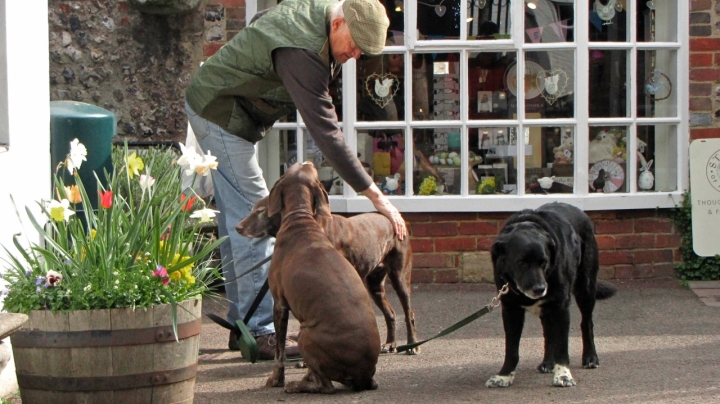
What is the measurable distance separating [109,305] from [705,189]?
207 inches

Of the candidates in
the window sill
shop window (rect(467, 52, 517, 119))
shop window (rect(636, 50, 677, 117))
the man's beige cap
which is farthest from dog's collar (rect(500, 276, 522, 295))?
shop window (rect(636, 50, 677, 117))

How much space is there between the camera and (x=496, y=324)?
686 centimetres

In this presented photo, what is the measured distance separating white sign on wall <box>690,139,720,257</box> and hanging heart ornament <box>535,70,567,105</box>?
1115 millimetres

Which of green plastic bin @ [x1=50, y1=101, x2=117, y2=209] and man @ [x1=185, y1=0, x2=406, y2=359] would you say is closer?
man @ [x1=185, y1=0, x2=406, y2=359]

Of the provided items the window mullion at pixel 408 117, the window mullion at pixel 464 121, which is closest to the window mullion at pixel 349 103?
the window mullion at pixel 408 117

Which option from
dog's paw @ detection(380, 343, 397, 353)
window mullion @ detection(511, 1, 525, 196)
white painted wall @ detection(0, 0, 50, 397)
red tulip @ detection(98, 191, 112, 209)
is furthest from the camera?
window mullion @ detection(511, 1, 525, 196)

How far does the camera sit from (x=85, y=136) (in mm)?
6000

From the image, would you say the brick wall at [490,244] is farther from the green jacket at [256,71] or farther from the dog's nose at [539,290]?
the dog's nose at [539,290]

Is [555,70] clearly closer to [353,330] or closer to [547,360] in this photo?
[547,360]

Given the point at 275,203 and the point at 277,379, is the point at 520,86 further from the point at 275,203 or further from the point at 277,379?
the point at 277,379

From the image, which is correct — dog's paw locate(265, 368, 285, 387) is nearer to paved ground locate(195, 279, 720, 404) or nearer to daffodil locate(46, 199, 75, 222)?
paved ground locate(195, 279, 720, 404)

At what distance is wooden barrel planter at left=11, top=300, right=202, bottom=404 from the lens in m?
4.01

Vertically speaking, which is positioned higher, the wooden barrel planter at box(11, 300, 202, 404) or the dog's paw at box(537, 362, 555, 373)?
the wooden barrel planter at box(11, 300, 202, 404)

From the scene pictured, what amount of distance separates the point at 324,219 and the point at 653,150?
4.14 meters
